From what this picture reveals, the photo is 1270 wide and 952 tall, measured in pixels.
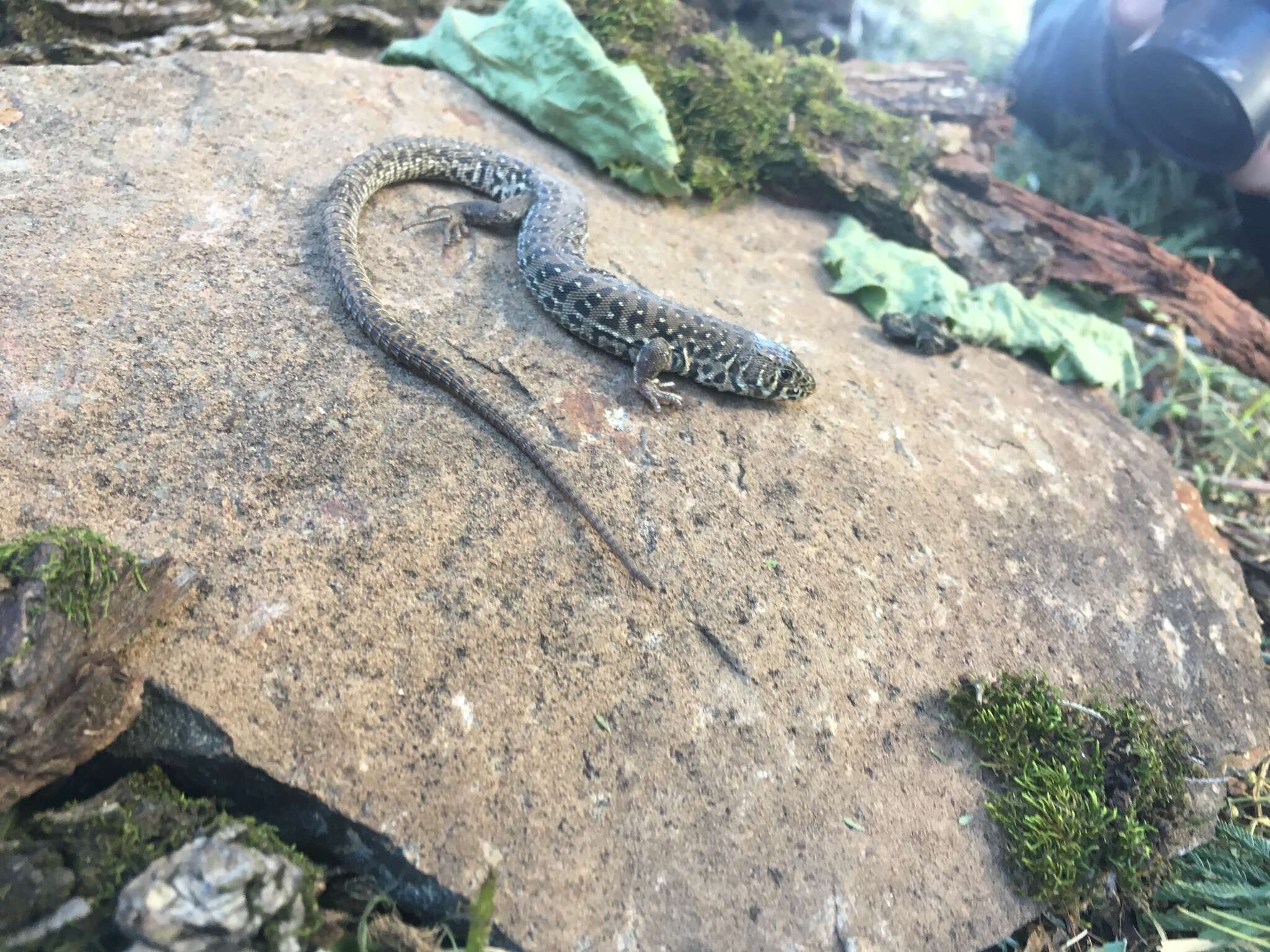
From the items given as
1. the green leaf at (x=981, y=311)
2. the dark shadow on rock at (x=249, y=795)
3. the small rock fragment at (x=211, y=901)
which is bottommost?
the dark shadow on rock at (x=249, y=795)

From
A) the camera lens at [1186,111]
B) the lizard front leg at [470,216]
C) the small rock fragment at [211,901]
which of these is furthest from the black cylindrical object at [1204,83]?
the small rock fragment at [211,901]

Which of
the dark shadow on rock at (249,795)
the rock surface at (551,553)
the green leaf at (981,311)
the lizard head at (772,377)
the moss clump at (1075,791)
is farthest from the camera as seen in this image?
the green leaf at (981,311)

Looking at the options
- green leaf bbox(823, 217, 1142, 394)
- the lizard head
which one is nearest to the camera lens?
green leaf bbox(823, 217, 1142, 394)

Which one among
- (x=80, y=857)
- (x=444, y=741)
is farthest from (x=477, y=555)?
(x=80, y=857)

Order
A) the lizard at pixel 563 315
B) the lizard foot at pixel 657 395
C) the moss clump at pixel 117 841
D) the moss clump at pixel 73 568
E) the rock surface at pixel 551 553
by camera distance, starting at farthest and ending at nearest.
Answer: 1. the lizard foot at pixel 657 395
2. the lizard at pixel 563 315
3. the rock surface at pixel 551 553
4. the moss clump at pixel 73 568
5. the moss clump at pixel 117 841

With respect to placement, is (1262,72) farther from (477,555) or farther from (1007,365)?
(477,555)

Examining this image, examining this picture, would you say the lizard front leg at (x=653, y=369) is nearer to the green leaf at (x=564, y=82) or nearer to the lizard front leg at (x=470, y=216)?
the lizard front leg at (x=470, y=216)

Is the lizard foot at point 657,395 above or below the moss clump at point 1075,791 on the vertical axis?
above
